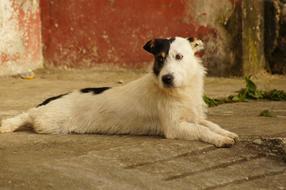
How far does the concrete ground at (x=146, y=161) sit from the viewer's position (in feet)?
15.1

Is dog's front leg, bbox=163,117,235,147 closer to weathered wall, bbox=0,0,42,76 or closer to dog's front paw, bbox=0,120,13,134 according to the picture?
dog's front paw, bbox=0,120,13,134

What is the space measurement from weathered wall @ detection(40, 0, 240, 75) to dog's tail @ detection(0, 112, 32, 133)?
2.82 m

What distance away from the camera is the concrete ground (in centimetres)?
461

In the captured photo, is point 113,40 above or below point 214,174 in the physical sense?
above

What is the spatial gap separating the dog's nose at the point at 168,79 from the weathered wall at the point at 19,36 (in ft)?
12.0

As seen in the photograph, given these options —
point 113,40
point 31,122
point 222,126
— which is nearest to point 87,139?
point 31,122

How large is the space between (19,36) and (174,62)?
3.74 meters

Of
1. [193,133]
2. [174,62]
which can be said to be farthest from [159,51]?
[193,133]

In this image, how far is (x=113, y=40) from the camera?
8.70 m

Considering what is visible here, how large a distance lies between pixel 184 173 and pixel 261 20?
3983 mm

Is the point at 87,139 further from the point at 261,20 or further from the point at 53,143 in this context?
the point at 261,20

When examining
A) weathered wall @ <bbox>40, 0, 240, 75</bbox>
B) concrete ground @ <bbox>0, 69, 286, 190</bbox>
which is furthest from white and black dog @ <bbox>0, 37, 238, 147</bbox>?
weathered wall @ <bbox>40, 0, 240, 75</bbox>

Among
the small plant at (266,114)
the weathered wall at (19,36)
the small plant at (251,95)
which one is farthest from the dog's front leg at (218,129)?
the weathered wall at (19,36)

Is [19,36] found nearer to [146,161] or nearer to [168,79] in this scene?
[168,79]
